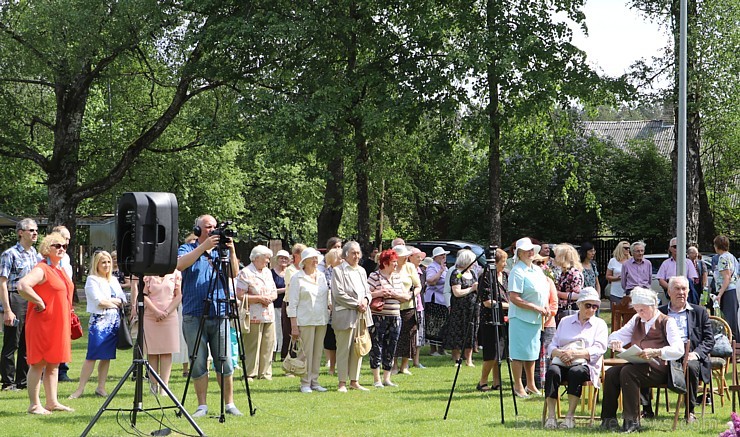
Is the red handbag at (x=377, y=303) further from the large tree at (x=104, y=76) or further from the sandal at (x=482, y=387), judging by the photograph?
the large tree at (x=104, y=76)

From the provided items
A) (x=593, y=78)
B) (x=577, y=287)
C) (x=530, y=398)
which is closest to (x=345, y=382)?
(x=530, y=398)

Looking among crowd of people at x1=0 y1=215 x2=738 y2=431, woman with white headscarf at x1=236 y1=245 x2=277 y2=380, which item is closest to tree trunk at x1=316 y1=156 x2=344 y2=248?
crowd of people at x1=0 y1=215 x2=738 y2=431

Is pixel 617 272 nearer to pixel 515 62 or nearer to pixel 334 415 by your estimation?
pixel 515 62

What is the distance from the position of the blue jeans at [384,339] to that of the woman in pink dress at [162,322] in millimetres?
2752

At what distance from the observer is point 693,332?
10172 millimetres

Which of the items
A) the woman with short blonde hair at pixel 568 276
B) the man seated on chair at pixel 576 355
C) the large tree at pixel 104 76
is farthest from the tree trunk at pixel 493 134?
the man seated on chair at pixel 576 355

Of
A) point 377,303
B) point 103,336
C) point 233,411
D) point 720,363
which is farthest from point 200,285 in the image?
point 720,363

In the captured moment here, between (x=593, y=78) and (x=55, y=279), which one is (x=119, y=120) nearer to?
(x=593, y=78)

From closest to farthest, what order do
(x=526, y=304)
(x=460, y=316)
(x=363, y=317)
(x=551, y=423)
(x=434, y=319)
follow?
(x=551, y=423) < (x=526, y=304) < (x=363, y=317) < (x=460, y=316) < (x=434, y=319)

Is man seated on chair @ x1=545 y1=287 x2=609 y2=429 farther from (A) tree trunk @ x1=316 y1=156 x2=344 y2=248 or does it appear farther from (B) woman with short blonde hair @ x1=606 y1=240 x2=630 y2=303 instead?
(A) tree trunk @ x1=316 y1=156 x2=344 y2=248

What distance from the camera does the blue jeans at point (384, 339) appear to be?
43.5 feet

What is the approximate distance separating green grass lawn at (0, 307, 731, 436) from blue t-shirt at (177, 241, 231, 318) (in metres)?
1.01

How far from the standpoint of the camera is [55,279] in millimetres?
10633

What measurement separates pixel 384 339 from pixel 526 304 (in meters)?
2.41
